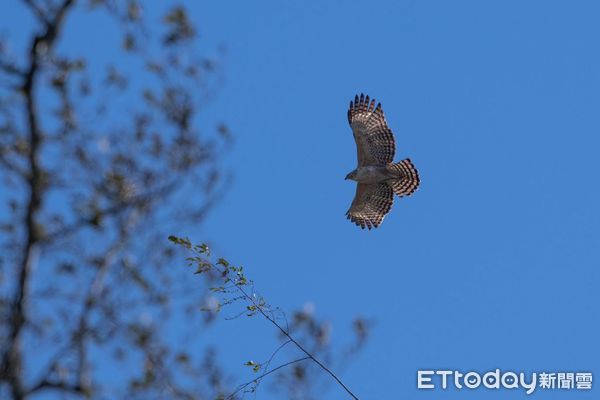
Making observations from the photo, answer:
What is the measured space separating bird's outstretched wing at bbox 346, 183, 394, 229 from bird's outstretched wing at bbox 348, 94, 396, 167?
1.44 feet

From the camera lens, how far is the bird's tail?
1925 cm

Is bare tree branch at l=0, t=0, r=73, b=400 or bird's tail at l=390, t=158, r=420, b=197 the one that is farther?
bird's tail at l=390, t=158, r=420, b=197

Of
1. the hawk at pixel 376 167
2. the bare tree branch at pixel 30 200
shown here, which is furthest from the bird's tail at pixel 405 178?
the bare tree branch at pixel 30 200

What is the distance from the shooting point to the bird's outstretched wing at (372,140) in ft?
63.5

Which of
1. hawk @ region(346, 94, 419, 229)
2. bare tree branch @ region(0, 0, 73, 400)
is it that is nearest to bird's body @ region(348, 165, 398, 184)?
hawk @ region(346, 94, 419, 229)

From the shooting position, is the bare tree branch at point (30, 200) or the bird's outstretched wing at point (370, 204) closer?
the bare tree branch at point (30, 200)

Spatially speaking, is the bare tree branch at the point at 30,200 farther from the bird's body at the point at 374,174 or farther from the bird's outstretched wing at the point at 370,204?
the bird's outstretched wing at the point at 370,204

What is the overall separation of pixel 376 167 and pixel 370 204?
0.81 metres

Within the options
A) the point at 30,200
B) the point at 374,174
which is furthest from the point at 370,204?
the point at 30,200

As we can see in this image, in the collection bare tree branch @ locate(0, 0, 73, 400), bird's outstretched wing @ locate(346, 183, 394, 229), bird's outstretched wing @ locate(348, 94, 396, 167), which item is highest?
bird's outstretched wing @ locate(348, 94, 396, 167)

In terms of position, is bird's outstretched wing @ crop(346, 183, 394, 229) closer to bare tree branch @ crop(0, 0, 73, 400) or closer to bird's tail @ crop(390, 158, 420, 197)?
bird's tail @ crop(390, 158, 420, 197)

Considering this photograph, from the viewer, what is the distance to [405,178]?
19359mm

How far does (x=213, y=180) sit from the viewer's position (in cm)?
792

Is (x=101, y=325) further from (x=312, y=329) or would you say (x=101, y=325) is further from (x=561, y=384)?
(x=561, y=384)
